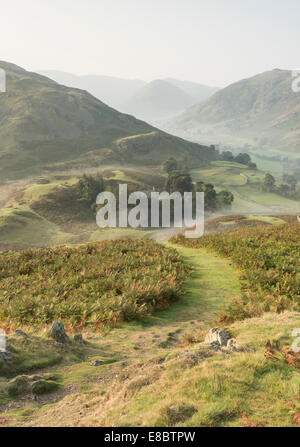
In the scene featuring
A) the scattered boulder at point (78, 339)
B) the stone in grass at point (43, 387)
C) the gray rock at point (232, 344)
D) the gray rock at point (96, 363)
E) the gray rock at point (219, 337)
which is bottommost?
the scattered boulder at point (78, 339)

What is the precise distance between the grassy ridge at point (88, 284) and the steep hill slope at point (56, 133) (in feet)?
288

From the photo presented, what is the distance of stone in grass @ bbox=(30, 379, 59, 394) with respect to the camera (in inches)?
236

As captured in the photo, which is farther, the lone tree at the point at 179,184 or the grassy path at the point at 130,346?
the lone tree at the point at 179,184

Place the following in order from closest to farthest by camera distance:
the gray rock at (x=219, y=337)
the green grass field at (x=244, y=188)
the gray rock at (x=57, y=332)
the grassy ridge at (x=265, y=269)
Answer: the gray rock at (x=219, y=337) < the gray rock at (x=57, y=332) < the grassy ridge at (x=265, y=269) < the green grass field at (x=244, y=188)

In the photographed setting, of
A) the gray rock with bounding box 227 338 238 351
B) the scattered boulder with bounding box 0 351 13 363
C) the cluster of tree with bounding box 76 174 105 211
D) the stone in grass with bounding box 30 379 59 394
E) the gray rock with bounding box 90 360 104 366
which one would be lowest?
the gray rock with bounding box 90 360 104 366

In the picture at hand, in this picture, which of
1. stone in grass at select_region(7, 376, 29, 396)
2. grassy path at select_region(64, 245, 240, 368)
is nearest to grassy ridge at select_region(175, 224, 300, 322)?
grassy path at select_region(64, 245, 240, 368)

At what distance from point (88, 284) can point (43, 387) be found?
7.94 metres

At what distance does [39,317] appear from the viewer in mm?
10906

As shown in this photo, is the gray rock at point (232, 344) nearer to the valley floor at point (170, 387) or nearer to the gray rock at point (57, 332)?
the valley floor at point (170, 387)

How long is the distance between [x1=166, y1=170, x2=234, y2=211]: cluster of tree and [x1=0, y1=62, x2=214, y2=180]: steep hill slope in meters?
47.4

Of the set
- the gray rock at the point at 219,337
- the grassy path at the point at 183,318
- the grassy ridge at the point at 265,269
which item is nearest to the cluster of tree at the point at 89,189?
the grassy ridge at the point at 265,269

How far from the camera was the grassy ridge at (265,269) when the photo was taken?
34.7 feet

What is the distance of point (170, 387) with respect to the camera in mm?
5297

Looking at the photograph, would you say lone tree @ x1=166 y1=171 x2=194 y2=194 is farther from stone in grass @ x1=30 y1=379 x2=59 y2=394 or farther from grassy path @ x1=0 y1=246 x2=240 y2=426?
stone in grass @ x1=30 y1=379 x2=59 y2=394
